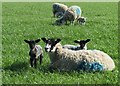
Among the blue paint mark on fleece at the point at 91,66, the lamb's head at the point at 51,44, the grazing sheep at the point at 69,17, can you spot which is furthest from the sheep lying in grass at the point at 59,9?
the blue paint mark on fleece at the point at 91,66

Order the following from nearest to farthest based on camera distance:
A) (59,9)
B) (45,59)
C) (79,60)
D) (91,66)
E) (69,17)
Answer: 1. (91,66)
2. (79,60)
3. (45,59)
4. (69,17)
5. (59,9)

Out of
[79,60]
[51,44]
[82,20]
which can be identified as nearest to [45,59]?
[51,44]

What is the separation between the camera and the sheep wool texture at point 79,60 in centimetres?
1257

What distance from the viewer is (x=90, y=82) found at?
1146 centimetres

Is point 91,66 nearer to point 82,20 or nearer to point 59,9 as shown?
point 82,20

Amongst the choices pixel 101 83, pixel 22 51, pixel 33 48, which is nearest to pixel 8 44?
pixel 22 51

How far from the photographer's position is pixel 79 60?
12758 millimetres

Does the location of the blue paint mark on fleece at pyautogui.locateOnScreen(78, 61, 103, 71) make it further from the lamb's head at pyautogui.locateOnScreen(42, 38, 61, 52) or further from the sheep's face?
the sheep's face

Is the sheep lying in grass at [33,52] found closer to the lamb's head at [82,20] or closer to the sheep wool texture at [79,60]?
the sheep wool texture at [79,60]

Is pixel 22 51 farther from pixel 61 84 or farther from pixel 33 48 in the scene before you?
pixel 61 84

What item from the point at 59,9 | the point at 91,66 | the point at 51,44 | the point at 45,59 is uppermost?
the point at 51,44

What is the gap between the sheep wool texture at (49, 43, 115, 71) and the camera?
1257 cm

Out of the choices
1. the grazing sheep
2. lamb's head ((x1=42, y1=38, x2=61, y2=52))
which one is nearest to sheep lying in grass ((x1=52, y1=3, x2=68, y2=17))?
the grazing sheep

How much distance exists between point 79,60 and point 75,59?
0.50 ft
